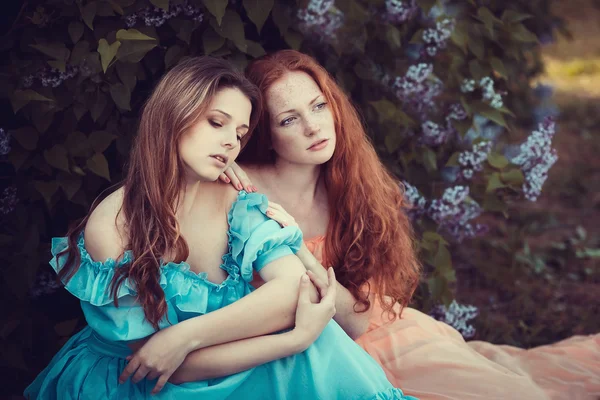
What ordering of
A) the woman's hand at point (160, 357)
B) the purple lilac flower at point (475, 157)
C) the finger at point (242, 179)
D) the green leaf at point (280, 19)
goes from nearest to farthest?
the woman's hand at point (160, 357)
the finger at point (242, 179)
the green leaf at point (280, 19)
the purple lilac flower at point (475, 157)

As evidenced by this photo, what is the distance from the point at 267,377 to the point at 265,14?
52.0 inches

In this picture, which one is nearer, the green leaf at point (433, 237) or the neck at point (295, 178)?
the neck at point (295, 178)

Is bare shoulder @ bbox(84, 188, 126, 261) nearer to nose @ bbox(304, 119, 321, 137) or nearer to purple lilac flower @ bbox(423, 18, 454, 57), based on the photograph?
nose @ bbox(304, 119, 321, 137)

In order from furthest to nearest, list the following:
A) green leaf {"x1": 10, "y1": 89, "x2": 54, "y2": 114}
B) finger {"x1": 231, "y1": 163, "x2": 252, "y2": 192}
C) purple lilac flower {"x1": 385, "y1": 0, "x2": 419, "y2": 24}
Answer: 1. purple lilac flower {"x1": 385, "y1": 0, "x2": 419, "y2": 24}
2. green leaf {"x1": 10, "y1": 89, "x2": 54, "y2": 114}
3. finger {"x1": 231, "y1": 163, "x2": 252, "y2": 192}

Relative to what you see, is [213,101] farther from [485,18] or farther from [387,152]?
[485,18]

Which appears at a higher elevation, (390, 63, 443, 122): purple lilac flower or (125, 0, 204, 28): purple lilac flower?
(125, 0, 204, 28): purple lilac flower

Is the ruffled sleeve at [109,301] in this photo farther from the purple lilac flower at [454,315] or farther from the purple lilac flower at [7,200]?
the purple lilac flower at [454,315]

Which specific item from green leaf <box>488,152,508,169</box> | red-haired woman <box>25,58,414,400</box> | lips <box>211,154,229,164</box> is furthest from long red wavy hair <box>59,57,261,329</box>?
green leaf <box>488,152,508,169</box>

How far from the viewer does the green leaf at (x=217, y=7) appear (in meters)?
2.55

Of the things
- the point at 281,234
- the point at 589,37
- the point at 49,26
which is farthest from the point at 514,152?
the point at 589,37

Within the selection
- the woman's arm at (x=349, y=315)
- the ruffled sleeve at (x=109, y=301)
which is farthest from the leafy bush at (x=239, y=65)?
the woman's arm at (x=349, y=315)

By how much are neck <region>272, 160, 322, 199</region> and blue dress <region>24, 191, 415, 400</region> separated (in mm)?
473

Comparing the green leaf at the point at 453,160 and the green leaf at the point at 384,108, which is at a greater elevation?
the green leaf at the point at 384,108

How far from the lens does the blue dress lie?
2041 millimetres
